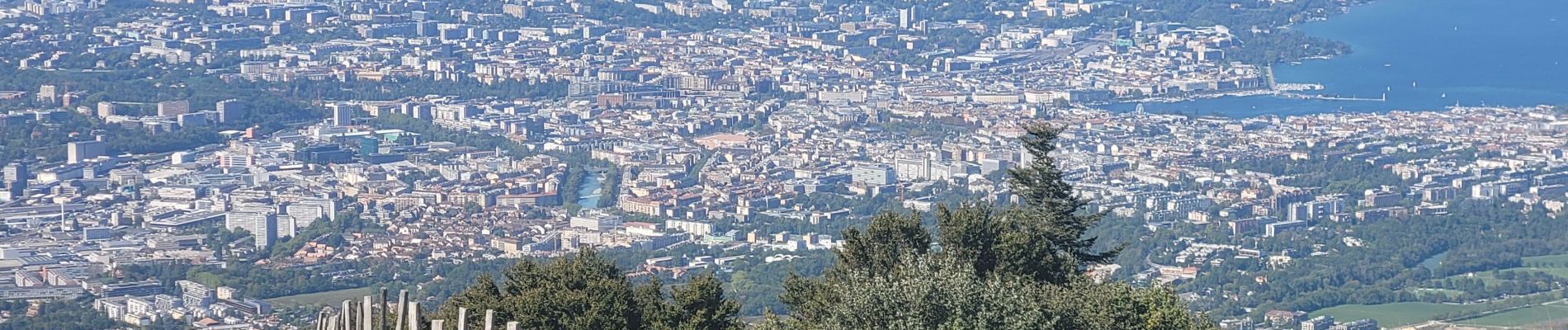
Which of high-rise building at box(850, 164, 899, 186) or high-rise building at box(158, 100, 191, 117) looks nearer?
high-rise building at box(850, 164, 899, 186)

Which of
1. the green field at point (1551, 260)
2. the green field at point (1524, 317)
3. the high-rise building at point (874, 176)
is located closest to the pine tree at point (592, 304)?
the green field at point (1524, 317)

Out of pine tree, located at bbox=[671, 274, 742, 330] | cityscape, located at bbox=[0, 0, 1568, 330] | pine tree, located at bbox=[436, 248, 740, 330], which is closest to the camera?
pine tree, located at bbox=[436, 248, 740, 330]

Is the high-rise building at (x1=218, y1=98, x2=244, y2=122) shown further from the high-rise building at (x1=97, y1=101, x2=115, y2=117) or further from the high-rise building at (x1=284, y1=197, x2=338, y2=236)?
the high-rise building at (x1=284, y1=197, x2=338, y2=236)

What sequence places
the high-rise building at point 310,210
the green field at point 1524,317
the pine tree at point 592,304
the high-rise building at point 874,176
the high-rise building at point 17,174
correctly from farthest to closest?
1. the high-rise building at point 874,176
2. the high-rise building at point 17,174
3. the high-rise building at point 310,210
4. the green field at point 1524,317
5. the pine tree at point 592,304

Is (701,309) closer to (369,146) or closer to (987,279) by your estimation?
(987,279)

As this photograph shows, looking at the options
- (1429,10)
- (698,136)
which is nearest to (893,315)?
(698,136)

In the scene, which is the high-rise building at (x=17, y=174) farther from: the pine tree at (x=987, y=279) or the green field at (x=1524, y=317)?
the pine tree at (x=987, y=279)

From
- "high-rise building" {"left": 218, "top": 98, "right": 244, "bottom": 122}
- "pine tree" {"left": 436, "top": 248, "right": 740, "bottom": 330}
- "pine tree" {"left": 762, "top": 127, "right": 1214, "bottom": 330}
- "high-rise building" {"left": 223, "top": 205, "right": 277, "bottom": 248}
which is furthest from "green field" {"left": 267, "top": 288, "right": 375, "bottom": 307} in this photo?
"high-rise building" {"left": 218, "top": 98, "right": 244, "bottom": 122}
